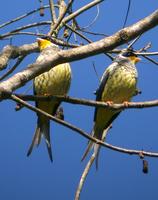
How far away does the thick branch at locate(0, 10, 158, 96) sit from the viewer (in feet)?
6.70

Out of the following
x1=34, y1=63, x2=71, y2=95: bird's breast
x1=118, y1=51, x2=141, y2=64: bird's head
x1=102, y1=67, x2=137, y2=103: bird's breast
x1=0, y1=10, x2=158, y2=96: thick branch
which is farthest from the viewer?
x1=118, y1=51, x2=141, y2=64: bird's head

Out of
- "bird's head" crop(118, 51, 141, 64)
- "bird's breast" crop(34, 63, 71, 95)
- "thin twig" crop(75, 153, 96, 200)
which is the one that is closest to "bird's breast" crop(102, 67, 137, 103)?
"bird's head" crop(118, 51, 141, 64)

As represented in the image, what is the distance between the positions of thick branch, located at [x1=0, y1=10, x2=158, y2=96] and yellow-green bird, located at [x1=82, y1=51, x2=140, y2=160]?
187 cm

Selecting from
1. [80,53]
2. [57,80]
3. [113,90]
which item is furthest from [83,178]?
[113,90]

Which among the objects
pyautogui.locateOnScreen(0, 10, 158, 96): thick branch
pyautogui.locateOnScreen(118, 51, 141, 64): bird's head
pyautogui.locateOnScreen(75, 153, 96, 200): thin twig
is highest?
pyautogui.locateOnScreen(118, 51, 141, 64): bird's head

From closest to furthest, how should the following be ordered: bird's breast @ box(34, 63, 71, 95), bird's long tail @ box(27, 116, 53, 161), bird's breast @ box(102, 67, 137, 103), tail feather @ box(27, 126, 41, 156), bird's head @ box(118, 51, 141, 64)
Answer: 1. tail feather @ box(27, 126, 41, 156)
2. bird's long tail @ box(27, 116, 53, 161)
3. bird's breast @ box(34, 63, 71, 95)
4. bird's breast @ box(102, 67, 137, 103)
5. bird's head @ box(118, 51, 141, 64)

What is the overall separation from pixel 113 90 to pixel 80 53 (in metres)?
1.91

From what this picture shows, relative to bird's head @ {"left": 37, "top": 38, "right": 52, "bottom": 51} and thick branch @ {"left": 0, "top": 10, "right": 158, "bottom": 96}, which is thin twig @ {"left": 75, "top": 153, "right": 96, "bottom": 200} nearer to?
thick branch @ {"left": 0, "top": 10, "right": 158, "bottom": 96}

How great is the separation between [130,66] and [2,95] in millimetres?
2285

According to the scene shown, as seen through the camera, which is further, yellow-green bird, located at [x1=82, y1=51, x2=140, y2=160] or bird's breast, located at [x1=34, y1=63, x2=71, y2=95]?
yellow-green bird, located at [x1=82, y1=51, x2=140, y2=160]

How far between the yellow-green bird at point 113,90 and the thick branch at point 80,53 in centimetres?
187

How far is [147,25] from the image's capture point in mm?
2021

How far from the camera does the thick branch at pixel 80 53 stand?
6.70 feet

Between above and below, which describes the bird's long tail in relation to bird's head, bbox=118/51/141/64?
below
